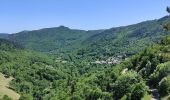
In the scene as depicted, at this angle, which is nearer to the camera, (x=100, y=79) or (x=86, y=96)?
(x=86, y=96)

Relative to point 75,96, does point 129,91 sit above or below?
above

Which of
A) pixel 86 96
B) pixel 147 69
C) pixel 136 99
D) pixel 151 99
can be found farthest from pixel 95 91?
pixel 151 99

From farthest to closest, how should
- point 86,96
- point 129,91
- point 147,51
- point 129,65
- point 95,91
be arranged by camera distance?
point 129,65 → point 147,51 → point 86,96 → point 95,91 → point 129,91

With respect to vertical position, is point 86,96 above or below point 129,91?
below

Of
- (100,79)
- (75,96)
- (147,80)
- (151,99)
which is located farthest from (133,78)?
(100,79)

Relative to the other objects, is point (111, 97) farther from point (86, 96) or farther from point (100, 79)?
point (100, 79)

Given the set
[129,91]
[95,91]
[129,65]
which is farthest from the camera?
[129,65]

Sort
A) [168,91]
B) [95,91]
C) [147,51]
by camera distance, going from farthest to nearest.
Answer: [147,51]
[95,91]
[168,91]

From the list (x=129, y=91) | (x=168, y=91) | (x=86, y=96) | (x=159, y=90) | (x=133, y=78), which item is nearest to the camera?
(x=168, y=91)

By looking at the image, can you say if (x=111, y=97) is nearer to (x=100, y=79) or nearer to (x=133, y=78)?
(x=133, y=78)
